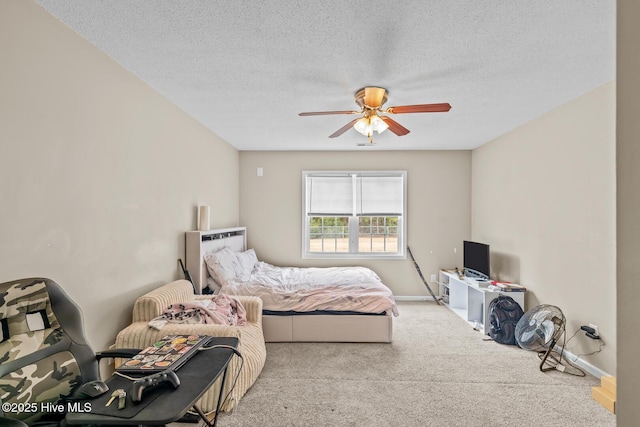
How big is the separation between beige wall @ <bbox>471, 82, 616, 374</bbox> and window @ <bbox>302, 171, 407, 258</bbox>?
5.37ft

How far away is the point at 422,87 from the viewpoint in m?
2.79

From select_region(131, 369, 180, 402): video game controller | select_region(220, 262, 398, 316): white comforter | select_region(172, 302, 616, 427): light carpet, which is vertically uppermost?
select_region(131, 369, 180, 402): video game controller

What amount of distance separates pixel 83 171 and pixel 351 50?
1.94 meters

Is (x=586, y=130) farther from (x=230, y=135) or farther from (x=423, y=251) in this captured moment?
(x=230, y=135)

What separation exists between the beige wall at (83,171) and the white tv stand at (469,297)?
11.9ft

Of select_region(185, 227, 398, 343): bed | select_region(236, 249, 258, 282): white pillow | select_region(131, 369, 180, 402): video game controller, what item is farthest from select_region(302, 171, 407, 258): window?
select_region(131, 369, 180, 402): video game controller

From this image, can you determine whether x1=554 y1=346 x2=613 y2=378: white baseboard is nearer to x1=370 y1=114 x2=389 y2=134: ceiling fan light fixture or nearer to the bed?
the bed

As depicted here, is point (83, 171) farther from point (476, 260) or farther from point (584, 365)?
point (476, 260)

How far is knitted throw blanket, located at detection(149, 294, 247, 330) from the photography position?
8.23ft

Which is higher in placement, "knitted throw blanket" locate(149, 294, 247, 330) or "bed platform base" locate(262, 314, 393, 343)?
"knitted throw blanket" locate(149, 294, 247, 330)

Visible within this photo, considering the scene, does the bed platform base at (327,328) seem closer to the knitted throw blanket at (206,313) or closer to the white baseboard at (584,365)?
the knitted throw blanket at (206,313)

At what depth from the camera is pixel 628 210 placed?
614mm

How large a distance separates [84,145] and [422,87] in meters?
2.61

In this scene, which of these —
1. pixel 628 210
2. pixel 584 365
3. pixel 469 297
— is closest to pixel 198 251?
pixel 628 210
